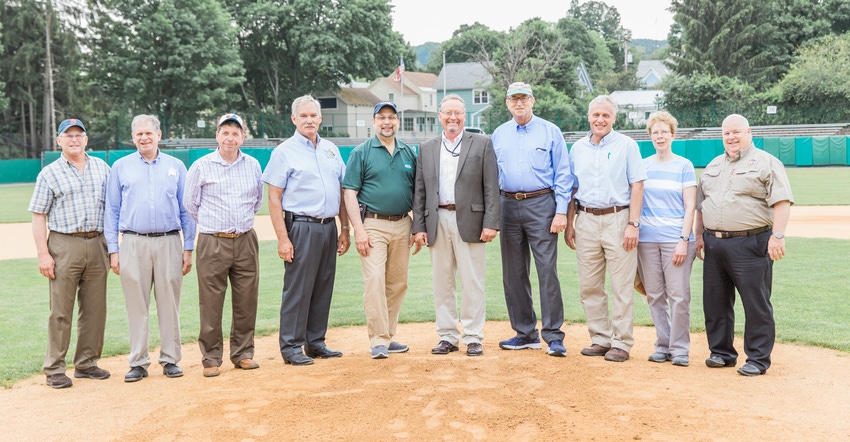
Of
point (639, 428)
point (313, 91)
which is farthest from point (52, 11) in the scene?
point (639, 428)

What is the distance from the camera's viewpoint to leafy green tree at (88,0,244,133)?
145 ft

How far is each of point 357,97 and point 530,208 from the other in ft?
190

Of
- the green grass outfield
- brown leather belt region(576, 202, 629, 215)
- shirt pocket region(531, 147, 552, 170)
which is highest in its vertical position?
shirt pocket region(531, 147, 552, 170)

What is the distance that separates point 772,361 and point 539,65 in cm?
4568

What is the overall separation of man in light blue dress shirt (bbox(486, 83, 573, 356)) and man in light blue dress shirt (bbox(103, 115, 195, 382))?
2706 mm

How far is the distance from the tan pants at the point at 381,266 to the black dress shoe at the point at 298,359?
1.86 ft

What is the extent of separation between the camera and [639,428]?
454 centimetres

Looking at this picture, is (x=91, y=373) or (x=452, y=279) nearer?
(x=91, y=373)

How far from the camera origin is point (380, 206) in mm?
6434

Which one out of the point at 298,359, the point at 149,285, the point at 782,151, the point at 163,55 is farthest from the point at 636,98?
the point at 149,285

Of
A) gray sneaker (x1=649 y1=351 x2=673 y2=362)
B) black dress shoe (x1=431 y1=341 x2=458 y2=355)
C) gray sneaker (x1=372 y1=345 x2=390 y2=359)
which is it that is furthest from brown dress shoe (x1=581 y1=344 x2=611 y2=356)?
gray sneaker (x1=372 y1=345 x2=390 y2=359)

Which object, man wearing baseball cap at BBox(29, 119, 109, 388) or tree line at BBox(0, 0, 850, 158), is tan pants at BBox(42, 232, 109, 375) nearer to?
man wearing baseball cap at BBox(29, 119, 109, 388)

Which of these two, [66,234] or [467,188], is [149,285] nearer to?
[66,234]

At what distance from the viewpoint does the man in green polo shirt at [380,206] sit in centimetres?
640
